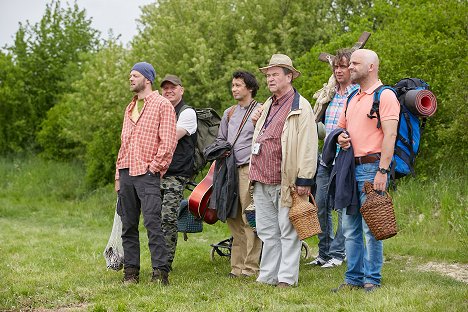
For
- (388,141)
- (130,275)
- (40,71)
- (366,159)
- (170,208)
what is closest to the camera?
(388,141)

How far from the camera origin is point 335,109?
27.9 feet

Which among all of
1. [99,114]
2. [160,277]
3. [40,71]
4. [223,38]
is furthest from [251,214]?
[40,71]

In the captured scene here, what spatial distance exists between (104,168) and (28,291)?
15057 millimetres

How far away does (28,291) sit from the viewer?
7.41 meters

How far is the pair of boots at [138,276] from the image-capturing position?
7625mm

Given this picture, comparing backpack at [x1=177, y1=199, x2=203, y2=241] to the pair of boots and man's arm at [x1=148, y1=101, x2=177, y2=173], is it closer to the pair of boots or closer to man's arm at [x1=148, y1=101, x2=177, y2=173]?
the pair of boots

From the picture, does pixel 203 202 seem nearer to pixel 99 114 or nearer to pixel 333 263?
pixel 333 263

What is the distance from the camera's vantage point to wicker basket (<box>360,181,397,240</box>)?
6.39 metres

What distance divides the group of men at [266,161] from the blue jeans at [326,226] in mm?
25

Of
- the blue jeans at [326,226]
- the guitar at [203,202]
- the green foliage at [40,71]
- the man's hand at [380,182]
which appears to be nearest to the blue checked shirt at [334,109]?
the blue jeans at [326,226]

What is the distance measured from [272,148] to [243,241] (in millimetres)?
1505

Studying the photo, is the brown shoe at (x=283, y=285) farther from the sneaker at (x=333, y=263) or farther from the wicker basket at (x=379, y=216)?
the sneaker at (x=333, y=263)

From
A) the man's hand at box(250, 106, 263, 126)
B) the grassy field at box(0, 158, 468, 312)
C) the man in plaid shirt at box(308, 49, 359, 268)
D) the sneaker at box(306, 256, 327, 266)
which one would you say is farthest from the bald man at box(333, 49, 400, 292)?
the sneaker at box(306, 256, 327, 266)

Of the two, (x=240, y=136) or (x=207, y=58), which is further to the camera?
(x=207, y=58)
